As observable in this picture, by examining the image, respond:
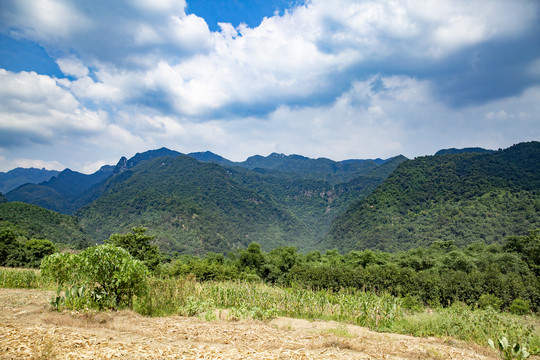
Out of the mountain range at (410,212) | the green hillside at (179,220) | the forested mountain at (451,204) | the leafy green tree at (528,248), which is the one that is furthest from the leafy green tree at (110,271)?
the green hillside at (179,220)

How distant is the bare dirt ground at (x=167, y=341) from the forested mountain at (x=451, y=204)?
8544 cm

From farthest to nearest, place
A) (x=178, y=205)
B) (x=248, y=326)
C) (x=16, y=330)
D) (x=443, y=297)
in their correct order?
1. (x=178, y=205)
2. (x=443, y=297)
3. (x=248, y=326)
4. (x=16, y=330)

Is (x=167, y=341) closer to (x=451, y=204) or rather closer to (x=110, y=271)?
(x=110, y=271)

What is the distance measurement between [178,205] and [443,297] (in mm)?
138058

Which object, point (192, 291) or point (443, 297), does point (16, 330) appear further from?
point (443, 297)

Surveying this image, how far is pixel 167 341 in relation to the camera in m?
6.26

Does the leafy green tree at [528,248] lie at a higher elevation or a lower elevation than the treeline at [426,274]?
higher

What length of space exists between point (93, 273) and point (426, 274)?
2676 centimetres

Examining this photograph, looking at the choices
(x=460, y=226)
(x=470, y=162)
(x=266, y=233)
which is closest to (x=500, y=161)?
(x=470, y=162)

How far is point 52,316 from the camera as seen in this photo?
7.30m

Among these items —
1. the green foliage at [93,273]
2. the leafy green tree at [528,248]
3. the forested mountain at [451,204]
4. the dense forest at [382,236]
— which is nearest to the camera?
the green foliage at [93,273]

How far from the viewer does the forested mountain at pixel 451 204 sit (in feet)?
255

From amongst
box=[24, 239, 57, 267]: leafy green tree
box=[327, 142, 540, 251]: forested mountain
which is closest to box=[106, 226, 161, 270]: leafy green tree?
box=[24, 239, 57, 267]: leafy green tree

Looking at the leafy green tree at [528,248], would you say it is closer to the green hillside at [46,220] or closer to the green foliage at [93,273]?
the green foliage at [93,273]
